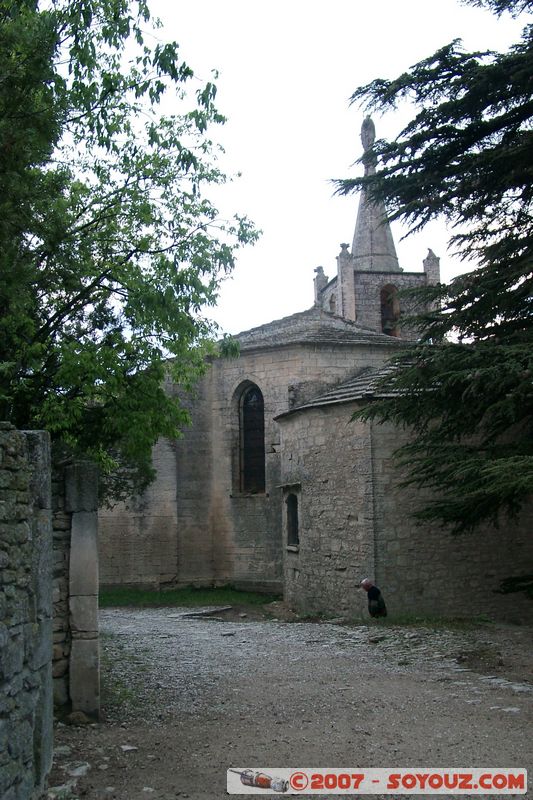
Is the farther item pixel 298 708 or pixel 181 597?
pixel 181 597

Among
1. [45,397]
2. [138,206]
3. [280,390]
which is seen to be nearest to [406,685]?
[45,397]

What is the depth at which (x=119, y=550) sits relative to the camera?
22.4 m

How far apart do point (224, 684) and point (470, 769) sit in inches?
157

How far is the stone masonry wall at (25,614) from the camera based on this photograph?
461 centimetres

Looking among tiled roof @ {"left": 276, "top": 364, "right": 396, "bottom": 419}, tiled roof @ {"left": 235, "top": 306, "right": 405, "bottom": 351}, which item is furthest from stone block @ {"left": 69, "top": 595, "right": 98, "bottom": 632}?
tiled roof @ {"left": 235, "top": 306, "right": 405, "bottom": 351}

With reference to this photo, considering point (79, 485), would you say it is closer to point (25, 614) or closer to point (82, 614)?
point (82, 614)

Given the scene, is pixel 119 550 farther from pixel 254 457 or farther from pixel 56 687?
pixel 56 687

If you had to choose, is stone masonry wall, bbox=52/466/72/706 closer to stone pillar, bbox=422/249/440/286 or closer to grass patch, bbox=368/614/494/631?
grass patch, bbox=368/614/494/631

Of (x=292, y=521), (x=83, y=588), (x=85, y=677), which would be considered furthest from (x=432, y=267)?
(x=85, y=677)

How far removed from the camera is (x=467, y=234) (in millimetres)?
12234

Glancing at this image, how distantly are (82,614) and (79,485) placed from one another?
1.29m

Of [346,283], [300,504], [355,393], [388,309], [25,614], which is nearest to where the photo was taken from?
[25,614]

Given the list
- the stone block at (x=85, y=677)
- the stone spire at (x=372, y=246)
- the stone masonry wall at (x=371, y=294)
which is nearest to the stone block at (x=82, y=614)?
the stone block at (x=85, y=677)

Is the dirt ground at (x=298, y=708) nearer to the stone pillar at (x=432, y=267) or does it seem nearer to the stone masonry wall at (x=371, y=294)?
the stone masonry wall at (x=371, y=294)
